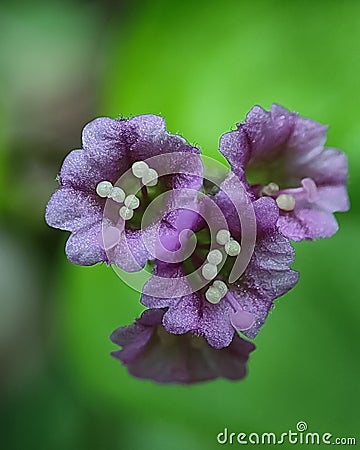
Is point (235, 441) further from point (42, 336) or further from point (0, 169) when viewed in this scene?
point (0, 169)

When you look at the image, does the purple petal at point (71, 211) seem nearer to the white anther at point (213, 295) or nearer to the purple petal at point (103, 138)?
the purple petal at point (103, 138)

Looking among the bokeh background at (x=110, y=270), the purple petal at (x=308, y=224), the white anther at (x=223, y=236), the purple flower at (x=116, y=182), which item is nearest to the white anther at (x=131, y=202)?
the purple flower at (x=116, y=182)

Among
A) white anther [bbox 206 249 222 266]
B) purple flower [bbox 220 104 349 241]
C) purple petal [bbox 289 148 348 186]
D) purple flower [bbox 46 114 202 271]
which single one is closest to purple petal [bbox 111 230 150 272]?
purple flower [bbox 46 114 202 271]

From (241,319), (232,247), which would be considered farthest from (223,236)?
(241,319)

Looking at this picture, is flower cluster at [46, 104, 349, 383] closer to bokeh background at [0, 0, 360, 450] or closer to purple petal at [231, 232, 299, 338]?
purple petal at [231, 232, 299, 338]

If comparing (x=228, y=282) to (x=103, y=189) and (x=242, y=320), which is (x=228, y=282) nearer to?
(x=242, y=320)
